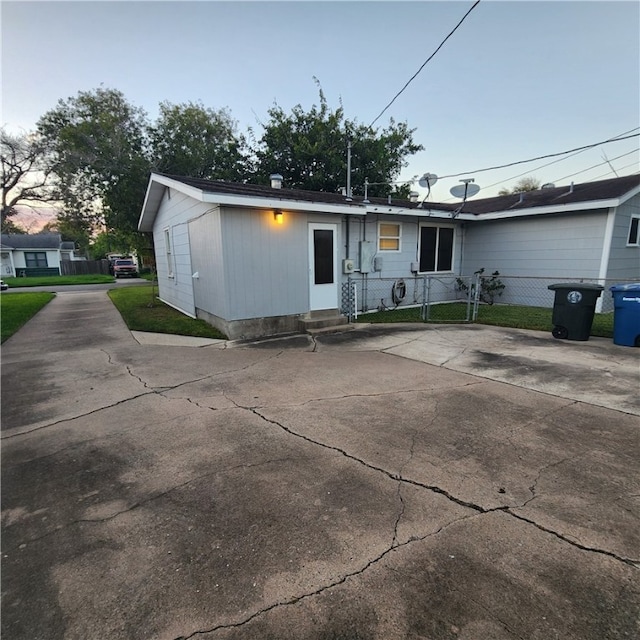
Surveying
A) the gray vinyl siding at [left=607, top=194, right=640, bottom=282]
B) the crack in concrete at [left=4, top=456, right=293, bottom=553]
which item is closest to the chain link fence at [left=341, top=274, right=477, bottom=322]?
the gray vinyl siding at [left=607, top=194, right=640, bottom=282]

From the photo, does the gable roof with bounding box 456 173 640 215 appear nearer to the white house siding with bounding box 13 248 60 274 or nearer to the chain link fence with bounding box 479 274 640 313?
the chain link fence with bounding box 479 274 640 313

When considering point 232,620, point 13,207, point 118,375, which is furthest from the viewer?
point 13,207

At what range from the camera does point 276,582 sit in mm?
1802

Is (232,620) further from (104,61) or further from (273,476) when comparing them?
(104,61)

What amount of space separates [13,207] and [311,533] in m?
38.9

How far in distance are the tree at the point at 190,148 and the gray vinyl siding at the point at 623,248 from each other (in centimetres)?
2123

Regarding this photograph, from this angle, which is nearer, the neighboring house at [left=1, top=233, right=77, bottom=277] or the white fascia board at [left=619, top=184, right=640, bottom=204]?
the white fascia board at [left=619, top=184, right=640, bottom=204]

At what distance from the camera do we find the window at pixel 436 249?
11539 millimetres

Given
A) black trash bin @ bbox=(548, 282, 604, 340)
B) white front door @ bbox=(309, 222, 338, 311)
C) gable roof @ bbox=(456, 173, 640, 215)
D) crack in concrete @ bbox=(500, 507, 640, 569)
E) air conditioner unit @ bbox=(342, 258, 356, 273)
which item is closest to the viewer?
crack in concrete @ bbox=(500, 507, 640, 569)

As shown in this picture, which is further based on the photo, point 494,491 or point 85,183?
point 85,183

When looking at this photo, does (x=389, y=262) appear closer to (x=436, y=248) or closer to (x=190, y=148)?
(x=436, y=248)

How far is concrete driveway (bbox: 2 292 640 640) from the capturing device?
1636 mm

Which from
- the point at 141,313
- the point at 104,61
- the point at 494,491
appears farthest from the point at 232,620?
→ the point at 104,61

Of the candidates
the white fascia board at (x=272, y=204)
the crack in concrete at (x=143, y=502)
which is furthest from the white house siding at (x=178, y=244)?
the crack in concrete at (x=143, y=502)
